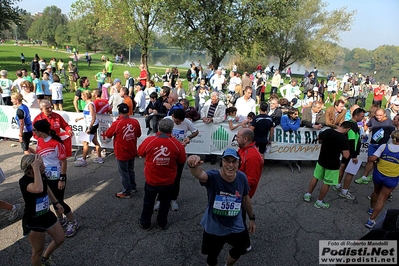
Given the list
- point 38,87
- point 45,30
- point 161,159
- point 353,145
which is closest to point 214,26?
point 38,87

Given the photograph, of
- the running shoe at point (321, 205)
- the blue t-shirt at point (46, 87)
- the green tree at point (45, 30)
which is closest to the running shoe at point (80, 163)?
the blue t-shirt at point (46, 87)

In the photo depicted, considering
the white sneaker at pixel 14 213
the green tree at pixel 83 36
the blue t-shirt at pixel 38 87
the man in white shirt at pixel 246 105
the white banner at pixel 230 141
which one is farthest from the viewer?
the green tree at pixel 83 36

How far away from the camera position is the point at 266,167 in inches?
291

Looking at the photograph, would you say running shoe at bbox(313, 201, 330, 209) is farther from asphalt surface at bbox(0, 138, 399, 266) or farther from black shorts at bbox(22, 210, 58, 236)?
black shorts at bbox(22, 210, 58, 236)

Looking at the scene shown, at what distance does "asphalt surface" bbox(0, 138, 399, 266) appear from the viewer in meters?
3.93

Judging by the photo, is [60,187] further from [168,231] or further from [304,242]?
[304,242]

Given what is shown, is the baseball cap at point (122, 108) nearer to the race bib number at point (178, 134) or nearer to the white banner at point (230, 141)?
the race bib number at point (178, 134)

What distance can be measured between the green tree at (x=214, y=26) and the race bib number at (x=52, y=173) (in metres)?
21.1

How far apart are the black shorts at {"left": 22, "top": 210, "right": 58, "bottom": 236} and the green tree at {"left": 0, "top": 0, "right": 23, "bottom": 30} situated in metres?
30.6

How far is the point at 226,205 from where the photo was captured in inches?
120

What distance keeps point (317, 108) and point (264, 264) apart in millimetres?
4971

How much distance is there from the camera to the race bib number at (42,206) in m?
3.22

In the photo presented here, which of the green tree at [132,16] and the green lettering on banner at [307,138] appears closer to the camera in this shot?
the green lettering on banner at [307,138]

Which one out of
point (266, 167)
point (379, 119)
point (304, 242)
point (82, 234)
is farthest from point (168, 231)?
point (379, 119)
